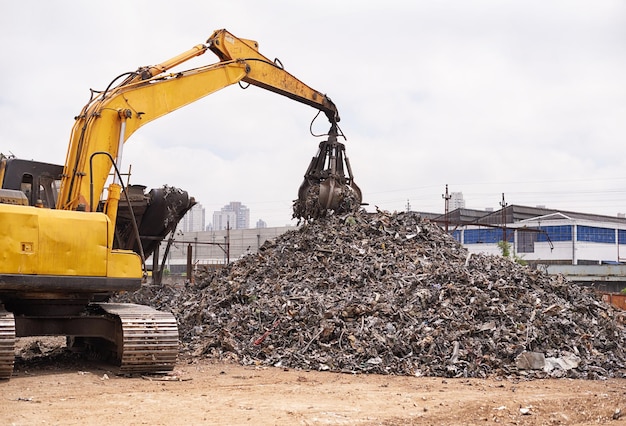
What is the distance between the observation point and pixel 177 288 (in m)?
14.0

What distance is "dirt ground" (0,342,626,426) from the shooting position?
5.81 meters

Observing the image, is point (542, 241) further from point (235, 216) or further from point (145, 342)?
point (235, 216)

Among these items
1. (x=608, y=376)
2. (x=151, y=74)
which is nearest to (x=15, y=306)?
(x=151, y=74)

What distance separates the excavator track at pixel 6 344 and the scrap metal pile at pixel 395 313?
285cm

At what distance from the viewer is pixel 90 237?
753 centimetres

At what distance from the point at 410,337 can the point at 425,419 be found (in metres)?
3.11

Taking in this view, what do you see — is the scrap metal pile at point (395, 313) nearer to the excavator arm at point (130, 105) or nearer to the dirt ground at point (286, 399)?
the dirt ground at point (286, 399)

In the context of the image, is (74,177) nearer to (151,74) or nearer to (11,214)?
(11,214)

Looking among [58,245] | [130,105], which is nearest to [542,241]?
[130,105]

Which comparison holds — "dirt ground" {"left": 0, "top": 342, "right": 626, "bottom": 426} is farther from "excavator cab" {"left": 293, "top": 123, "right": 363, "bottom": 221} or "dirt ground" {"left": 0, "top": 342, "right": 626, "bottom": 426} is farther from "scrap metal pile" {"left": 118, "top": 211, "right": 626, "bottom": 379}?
"excavator cab" {"left": 293, "top": 123, "right": 363, "bottom": 221}

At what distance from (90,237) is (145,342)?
1356 mm

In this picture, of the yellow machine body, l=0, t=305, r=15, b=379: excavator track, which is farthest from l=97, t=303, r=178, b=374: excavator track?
l=0, t=305, r=15, b=379: excavator track

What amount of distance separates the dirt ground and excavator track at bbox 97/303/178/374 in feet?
0.54

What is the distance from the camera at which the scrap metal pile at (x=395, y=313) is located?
8797mm
